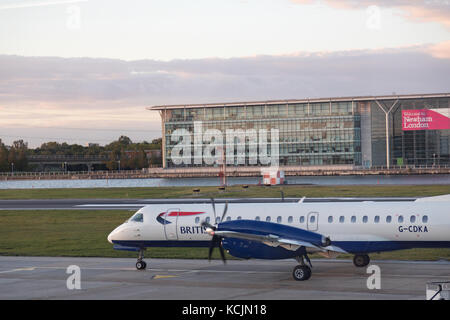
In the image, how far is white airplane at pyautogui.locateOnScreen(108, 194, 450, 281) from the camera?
2472 cm

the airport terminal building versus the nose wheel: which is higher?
the airport terminal building

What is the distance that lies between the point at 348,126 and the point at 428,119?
18.6 metres

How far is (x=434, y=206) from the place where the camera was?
26.1 metres

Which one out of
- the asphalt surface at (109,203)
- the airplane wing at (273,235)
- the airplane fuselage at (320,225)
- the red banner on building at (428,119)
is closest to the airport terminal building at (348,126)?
the red banner on building at (428,119)

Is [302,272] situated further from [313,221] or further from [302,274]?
[313,221]

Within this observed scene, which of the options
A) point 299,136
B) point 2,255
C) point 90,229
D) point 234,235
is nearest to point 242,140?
point 299,136

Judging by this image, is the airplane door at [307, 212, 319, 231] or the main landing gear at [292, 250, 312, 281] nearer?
the main landing gear at [292, 250, 312, 281]

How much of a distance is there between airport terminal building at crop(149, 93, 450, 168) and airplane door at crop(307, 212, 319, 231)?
130 m

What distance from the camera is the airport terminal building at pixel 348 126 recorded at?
498 feet

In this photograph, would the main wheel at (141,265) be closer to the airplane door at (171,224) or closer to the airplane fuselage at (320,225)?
the airplane fuselage at (320,225)

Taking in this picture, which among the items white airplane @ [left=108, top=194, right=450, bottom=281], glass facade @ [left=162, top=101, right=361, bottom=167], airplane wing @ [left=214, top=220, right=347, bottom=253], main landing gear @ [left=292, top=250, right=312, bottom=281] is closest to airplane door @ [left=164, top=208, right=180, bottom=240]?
white airplane @ [left=108, top=194, right=450, bottom=281]

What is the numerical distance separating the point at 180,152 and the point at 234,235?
14956cm

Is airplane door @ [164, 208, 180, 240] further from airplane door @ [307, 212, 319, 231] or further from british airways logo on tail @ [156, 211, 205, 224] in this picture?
airplane door @ [307, 212, 319, 231]

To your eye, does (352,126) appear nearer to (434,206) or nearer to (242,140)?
(242,140)
